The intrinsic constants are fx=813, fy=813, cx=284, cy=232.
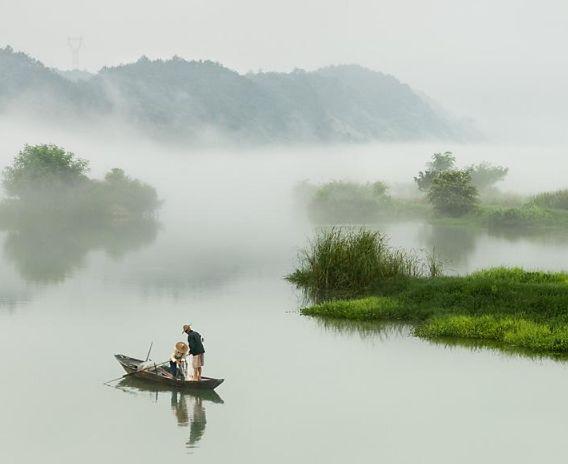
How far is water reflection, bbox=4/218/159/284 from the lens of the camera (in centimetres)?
5688

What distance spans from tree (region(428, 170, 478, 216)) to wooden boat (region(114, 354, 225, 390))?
3022 inches

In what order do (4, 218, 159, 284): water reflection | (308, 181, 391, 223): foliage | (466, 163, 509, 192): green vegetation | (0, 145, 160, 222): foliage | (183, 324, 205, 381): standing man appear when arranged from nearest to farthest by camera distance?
1. (183, 324, 205, 381): standing man
2. (4, 218, 159, 284): water reflection
3. (0, 145, 160, 222): foliage
4. (308, 181, 391, 223): foliage
5. (466, 163, 509, 192): green vegetation

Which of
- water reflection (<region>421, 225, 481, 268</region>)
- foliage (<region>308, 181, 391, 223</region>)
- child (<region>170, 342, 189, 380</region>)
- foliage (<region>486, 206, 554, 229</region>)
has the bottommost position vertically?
child (<region>170, 342, 189, 380</region>)

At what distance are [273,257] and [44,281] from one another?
19.4 metres

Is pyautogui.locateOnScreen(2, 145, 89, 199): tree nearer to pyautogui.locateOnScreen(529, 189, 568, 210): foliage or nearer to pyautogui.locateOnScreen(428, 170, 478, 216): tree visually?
pyautogui.locateOnScreen(428, 170, 478, 216): tree

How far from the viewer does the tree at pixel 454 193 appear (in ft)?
320

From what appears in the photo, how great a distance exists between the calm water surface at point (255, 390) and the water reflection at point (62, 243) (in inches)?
386

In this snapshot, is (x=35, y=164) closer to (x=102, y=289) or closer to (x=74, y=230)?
(x=74, y=230)

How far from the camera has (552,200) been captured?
104 m

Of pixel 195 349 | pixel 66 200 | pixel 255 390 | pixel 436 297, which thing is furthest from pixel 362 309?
pixel 66 200

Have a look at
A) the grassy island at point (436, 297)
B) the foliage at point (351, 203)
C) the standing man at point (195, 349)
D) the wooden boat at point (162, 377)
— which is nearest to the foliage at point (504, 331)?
the grassy island at point (436, 297)

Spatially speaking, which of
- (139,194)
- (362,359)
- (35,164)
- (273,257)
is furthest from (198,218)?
(362,359)

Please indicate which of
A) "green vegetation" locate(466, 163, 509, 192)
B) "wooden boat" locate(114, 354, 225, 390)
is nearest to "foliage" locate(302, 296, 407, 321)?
"wooden boat" locate(114, 354, 225, 390)

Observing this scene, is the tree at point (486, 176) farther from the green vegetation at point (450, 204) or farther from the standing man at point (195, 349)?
the standing man at point (195, 349)
